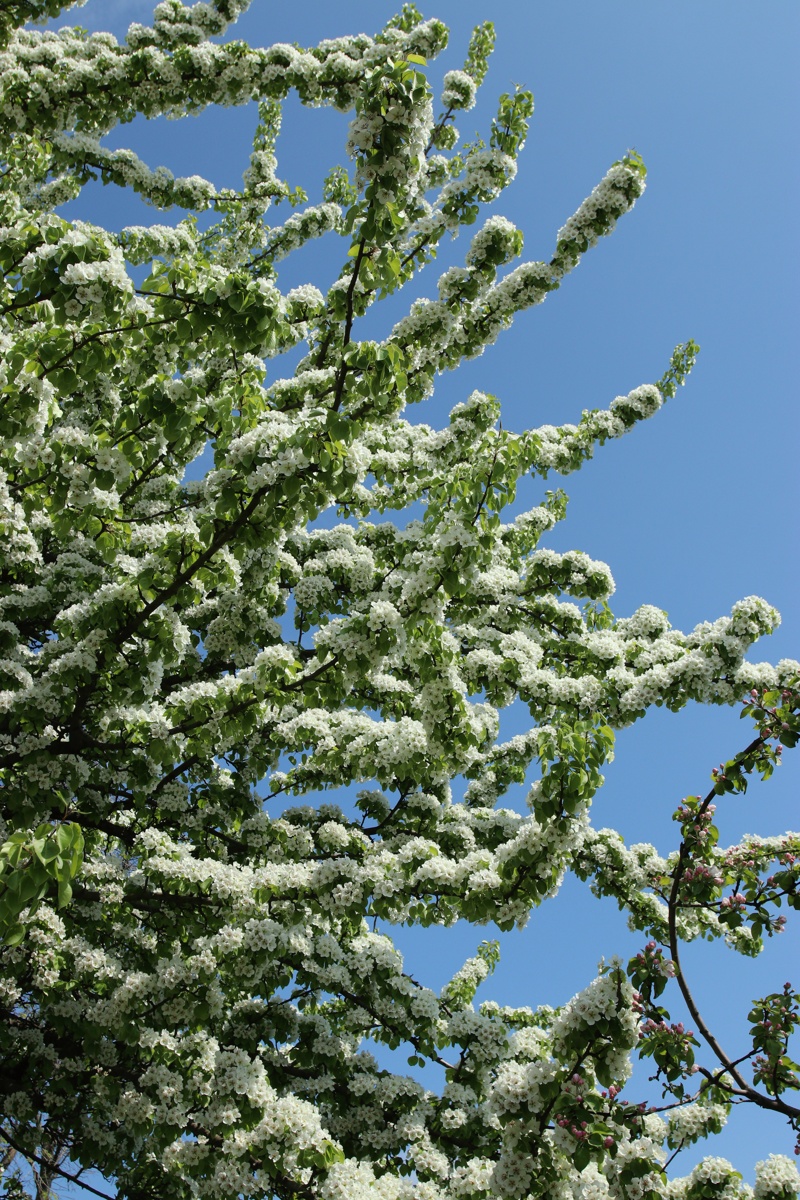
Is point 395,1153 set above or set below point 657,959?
below

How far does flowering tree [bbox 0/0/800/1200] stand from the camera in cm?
498

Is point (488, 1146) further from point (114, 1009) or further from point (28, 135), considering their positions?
point (28, 135)

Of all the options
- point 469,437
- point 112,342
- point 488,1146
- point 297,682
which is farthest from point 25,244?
point 488,1146

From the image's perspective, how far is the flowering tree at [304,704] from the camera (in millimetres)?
4980

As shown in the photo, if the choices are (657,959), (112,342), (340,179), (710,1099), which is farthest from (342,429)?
(340,179)

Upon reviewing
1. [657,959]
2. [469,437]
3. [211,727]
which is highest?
[469,437]

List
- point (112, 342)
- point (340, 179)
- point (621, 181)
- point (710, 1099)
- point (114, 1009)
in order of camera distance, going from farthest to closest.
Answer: point (340, 179) < point (621, 181) < point (114, 1009) < point (112, 342) < point (710, 1099)

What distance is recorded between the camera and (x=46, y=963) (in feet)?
22.1

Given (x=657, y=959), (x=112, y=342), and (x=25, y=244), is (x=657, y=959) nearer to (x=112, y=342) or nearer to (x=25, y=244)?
(x=112, y=342)

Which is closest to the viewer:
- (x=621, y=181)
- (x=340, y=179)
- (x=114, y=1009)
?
(x=114, y=1009)

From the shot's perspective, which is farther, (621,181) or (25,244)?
(621,181)

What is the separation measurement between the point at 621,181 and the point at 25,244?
22.4 feet

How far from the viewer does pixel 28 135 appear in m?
10.1

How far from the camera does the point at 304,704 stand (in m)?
6.65
